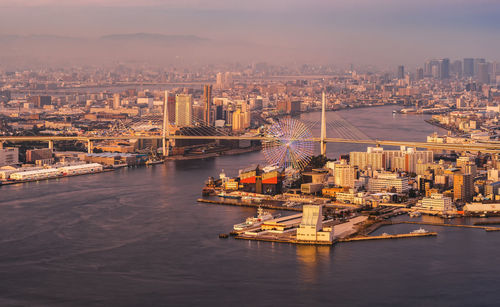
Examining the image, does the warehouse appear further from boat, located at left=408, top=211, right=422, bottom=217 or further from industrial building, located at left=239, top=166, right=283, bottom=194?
boat, located at left=408, top=211, right=422, bottom=217

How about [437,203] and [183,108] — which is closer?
[437,203]

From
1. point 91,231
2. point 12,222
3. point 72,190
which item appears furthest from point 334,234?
point 72,190

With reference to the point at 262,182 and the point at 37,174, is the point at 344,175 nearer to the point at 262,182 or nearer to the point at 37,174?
the point at 262,182

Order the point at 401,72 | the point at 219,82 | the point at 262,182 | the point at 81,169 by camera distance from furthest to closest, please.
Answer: the point at 401,72 < the point at 219,82 < the point at 81,169 < the point at 262,182

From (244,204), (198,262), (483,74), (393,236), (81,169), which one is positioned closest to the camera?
(198,262)

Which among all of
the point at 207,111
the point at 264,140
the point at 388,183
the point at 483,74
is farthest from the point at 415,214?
Result: the point at 483,74
